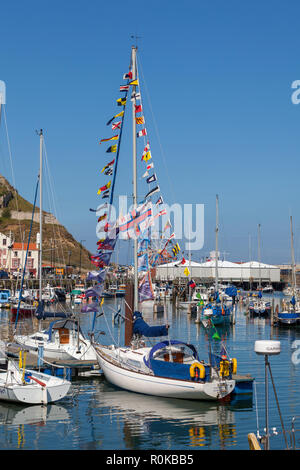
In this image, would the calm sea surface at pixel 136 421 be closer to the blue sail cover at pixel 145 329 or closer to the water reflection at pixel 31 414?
the water reflection at pixel 31 414

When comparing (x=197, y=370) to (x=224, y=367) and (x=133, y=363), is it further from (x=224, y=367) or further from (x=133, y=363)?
(x=133, y=363)

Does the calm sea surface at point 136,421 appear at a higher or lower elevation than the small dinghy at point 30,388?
lower

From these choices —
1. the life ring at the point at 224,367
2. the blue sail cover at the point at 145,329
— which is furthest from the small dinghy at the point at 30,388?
the life ring at the point at 224,367

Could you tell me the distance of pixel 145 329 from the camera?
111 feet

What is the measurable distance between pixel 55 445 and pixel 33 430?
2.33 metres

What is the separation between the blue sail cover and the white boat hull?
8.50ft

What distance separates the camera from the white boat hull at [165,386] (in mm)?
28141

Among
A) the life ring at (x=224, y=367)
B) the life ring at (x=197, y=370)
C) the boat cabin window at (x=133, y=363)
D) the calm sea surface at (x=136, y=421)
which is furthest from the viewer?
the boat cabin window at (x=133, y=363)

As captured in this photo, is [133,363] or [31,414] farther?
[133,363]

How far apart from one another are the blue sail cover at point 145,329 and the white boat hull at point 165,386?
259cm

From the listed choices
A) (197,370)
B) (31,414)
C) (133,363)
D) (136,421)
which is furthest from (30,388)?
(197,370)

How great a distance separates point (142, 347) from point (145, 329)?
1.22 m

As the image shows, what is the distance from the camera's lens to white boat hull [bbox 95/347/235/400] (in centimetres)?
A: 2814

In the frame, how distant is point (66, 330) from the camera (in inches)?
1592
